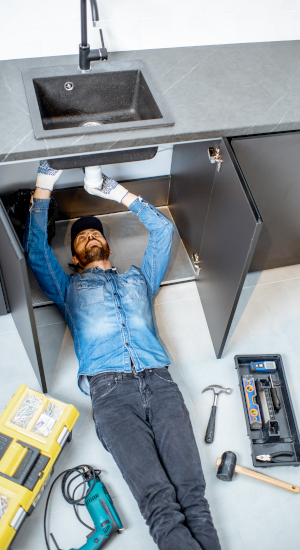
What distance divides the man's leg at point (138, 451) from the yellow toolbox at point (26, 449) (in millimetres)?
151

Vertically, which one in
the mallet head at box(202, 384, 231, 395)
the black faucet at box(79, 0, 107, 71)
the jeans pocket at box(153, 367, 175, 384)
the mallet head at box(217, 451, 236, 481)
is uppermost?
the black faucet at box(79, 0, 107, 71)

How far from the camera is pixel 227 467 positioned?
178 cm

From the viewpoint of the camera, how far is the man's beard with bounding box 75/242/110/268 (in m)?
2.12

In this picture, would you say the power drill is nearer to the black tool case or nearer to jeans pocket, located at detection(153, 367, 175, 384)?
jeans pocket, located at detection(153, 367, 175, 384)

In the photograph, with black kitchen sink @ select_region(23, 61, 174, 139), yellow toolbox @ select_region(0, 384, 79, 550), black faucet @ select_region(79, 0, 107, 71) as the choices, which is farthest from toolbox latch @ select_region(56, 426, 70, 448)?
black faucet @ select_region(79, 0, 107, 71)

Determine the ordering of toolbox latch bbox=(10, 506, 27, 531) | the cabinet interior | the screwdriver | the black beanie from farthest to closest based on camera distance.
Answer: the cabinet interior
the black beanie
the screwdriver
toolbox latch bbox=(10, 506, 27, 531)

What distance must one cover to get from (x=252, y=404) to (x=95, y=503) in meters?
0.77

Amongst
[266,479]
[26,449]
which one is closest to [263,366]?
[266,479]

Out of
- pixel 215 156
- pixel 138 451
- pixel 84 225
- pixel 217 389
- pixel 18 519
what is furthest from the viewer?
pixel 84 225

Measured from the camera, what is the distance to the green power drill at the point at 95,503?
1.59 metres

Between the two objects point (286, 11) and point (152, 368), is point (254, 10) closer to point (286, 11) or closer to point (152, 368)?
point (286, 11)

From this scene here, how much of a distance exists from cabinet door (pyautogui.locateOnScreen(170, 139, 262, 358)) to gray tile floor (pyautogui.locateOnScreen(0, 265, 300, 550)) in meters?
0.14

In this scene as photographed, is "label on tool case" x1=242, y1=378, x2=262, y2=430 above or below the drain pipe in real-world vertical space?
below

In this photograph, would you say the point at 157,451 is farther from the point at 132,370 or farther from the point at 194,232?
the point at 194,232
